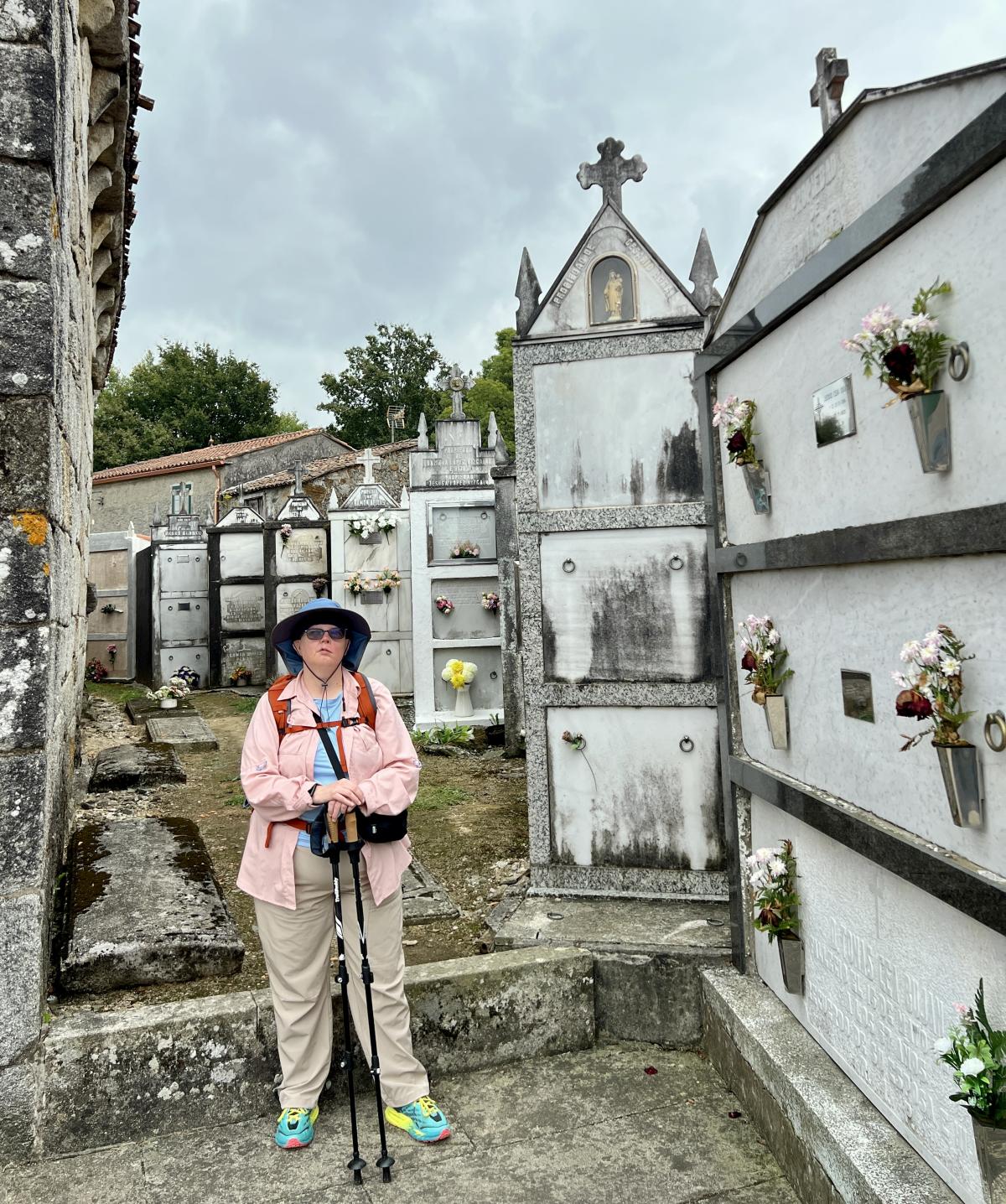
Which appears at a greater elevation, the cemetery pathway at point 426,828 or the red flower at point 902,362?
the red flower at point 902,362

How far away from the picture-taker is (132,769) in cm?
754

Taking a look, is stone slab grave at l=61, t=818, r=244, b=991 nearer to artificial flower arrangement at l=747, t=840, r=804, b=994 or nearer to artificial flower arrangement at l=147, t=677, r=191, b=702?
artificial flower arrangement at l=747, t=840, r=804, b=994

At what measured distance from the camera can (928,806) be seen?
2457 millimetres

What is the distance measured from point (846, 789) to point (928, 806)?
49 cm

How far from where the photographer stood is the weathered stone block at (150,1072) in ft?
10.5

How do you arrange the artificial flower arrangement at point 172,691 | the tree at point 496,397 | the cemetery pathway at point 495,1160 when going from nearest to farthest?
1. the cemetery pathway at point 495,1160
2. the artificial flower arrangement at point 172,691
3. the tree at point 496,397

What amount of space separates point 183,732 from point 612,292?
7.32 metres

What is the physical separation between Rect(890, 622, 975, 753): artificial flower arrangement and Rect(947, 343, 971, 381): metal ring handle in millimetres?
619

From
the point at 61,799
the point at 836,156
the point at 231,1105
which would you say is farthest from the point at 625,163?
the point at 231,1105

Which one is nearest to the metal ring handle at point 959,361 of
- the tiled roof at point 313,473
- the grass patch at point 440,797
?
the grass patch at point 440,797

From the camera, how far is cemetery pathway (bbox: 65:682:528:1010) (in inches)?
165

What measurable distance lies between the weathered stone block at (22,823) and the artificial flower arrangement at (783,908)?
2596 millimetres

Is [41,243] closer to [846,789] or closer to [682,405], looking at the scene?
[682,405]

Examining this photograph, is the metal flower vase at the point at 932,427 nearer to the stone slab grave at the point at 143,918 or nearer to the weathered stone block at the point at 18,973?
the weathered stone block at the point at 18,973
